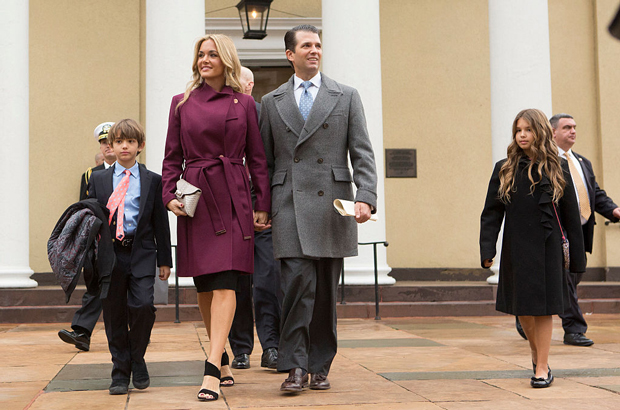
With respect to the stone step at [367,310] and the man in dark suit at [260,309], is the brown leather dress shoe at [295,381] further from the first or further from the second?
the stone step at [367,310]

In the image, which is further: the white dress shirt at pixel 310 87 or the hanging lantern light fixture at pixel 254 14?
the hanging lantern light fixture at pixel 254 14

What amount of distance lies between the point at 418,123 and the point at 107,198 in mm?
9462

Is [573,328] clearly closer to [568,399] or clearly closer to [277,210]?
[568,399]

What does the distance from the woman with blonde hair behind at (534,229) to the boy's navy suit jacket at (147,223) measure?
2.08 m

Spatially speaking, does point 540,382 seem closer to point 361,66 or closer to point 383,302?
point 383,302

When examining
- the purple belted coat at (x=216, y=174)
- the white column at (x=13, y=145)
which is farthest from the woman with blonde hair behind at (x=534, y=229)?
the white column at (x=13, y=145)

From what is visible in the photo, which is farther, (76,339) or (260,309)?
(76,339)

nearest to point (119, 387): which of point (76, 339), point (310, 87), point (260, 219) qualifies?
point (260, 219)

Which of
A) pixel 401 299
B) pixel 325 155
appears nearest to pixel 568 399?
pixel 325 155

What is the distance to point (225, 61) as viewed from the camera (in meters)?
5.03

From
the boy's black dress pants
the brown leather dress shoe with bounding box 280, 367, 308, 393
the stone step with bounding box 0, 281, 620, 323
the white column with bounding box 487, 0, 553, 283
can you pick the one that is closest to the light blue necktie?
the boy's black dress pants

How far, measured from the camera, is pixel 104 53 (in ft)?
43.8

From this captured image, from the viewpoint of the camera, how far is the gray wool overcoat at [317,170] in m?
5.06

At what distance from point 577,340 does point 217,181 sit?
4.08 m
